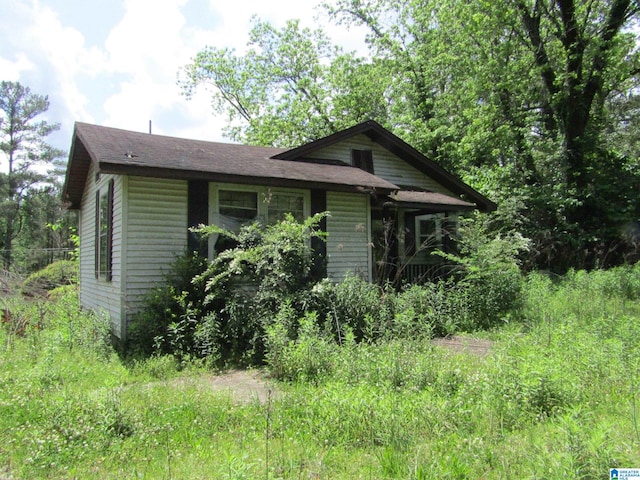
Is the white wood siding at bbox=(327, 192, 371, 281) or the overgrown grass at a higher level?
the white wood siding at bbox=(327, 192, 371, 281)

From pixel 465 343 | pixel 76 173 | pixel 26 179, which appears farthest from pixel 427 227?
pixel 26 179

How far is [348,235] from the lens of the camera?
10.3m

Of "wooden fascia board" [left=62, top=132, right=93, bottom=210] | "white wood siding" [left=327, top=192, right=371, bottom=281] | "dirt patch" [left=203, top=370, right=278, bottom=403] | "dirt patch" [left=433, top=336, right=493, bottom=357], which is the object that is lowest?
"dirt patch" [left=203, top=370, right=278, bottom=403]

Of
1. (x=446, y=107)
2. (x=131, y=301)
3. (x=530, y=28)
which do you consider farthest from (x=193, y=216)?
(x=446, y=107)

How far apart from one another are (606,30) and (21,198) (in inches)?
1707

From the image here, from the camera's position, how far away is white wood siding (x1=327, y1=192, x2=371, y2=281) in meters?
10.0

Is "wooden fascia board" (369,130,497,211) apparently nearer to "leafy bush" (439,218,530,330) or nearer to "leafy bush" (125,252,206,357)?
"leafy bush" (439,218,530,330)

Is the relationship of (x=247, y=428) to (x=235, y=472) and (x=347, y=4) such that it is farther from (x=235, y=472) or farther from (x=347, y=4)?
(x=347, y=4)

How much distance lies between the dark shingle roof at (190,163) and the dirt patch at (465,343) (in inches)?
151

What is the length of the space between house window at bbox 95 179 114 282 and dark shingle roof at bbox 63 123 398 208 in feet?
3.10

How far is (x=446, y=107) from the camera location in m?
21.5

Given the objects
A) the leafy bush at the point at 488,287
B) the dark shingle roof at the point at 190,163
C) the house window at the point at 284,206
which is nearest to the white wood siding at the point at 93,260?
the dark shingle roof at the point at 190,163

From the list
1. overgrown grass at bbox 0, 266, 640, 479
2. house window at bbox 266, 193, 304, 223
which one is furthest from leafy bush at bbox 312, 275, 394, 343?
house window at bbox 266, 193, 304, 223

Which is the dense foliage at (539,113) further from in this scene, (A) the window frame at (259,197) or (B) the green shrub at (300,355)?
(B) the green shrub at (300,355)
